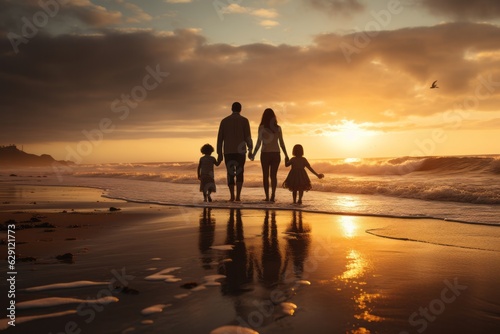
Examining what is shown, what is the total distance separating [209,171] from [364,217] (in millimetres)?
5760

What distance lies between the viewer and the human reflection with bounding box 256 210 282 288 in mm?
3969

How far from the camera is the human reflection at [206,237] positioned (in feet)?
15.8

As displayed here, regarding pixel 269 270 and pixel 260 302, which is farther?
pixel 269 270

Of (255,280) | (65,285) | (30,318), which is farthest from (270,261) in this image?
(30,318)

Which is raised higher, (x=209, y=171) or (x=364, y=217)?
(x=209, y=171)

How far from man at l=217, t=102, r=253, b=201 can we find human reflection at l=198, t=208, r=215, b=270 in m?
2.43

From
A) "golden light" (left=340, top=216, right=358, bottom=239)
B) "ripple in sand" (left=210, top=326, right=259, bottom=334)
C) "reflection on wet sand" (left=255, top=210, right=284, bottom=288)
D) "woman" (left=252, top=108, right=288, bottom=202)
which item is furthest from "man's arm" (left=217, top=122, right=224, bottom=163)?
"ripple in sand" (left=210, top=326, right=259, bottom=334)

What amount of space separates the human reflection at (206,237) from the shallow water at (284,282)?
4 cm

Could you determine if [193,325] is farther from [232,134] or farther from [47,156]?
[47,156]

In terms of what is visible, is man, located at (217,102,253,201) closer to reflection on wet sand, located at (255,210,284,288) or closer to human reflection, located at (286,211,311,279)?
human reflection, located at (286,211,311,279)

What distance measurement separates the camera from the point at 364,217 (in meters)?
8.88

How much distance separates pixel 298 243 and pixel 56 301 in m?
3.59

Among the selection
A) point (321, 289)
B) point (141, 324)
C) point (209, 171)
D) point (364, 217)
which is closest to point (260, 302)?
point (321, 289)

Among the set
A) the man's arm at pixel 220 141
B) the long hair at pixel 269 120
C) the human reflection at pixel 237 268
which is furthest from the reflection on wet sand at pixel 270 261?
the long hair at pixel 269 120
